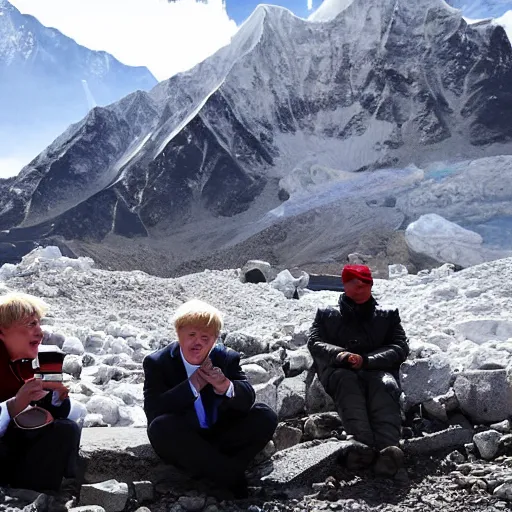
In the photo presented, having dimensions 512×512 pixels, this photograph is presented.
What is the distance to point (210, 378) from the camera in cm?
294

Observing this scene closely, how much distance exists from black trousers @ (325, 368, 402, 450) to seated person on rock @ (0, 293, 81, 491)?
158 cm

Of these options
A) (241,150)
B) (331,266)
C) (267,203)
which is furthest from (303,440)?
(241,150)

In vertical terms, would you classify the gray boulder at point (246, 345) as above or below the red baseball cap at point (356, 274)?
below

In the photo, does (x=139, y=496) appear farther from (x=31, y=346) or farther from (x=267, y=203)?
(x=267, y=203)

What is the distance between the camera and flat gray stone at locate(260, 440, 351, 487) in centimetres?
327

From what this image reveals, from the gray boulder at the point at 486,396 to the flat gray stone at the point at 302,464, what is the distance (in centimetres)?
105

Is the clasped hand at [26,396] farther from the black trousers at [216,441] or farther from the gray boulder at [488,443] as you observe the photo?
the gray boulder at [488,443]

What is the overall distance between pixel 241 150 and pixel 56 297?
52.9 metres

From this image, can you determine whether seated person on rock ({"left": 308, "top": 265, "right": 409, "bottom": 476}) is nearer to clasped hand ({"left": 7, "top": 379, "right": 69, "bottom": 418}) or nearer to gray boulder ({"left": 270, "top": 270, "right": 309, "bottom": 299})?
clasped hand ({"left": 7, "top": 379, "right": 69, "bottom": 418})

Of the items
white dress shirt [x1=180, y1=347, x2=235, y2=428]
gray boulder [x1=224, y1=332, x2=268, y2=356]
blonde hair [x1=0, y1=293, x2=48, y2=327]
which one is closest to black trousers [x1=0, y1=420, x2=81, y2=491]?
blonde hair [x1=0, y1=293, x2=48, y2=327]

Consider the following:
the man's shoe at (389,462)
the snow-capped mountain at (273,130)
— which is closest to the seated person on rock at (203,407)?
the man's shoe at (389,462)

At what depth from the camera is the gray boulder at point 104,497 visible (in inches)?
112

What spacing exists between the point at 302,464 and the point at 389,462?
1.60 ft

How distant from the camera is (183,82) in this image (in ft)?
237
